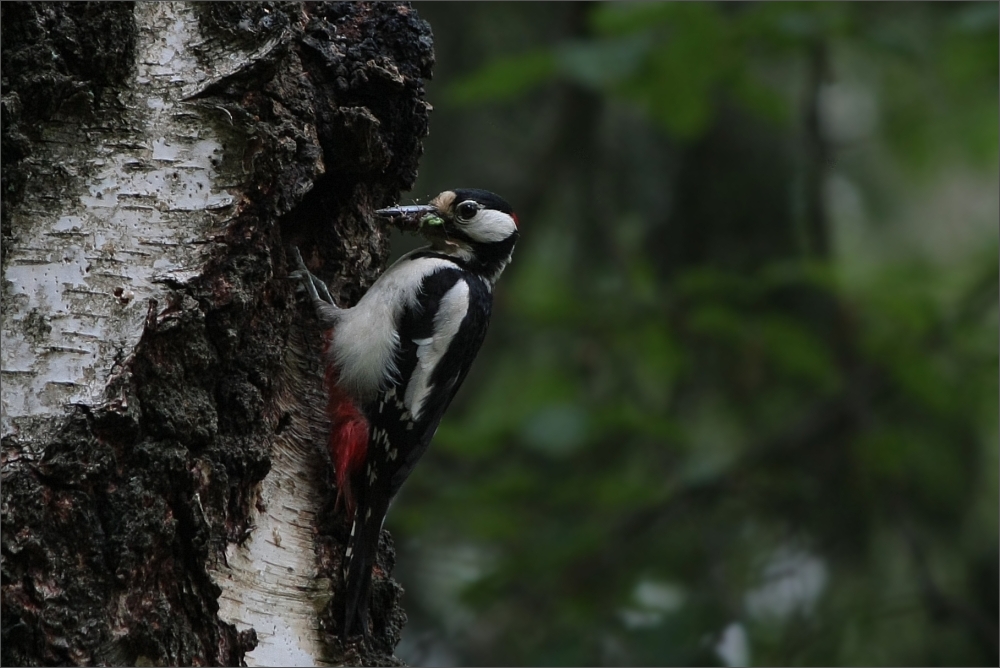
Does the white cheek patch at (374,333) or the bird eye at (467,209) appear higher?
the bird eye at (467,209)

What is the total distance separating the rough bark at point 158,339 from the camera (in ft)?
6.73

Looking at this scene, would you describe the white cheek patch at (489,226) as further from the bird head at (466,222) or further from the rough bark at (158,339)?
the rough bark at (158,339)

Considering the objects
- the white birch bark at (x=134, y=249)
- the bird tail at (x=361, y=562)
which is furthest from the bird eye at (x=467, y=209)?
the white birch bark at (x=134, y=249)

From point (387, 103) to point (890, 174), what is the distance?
3.82 metres

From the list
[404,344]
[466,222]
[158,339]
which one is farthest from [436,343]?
[158,339]

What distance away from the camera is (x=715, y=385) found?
5660 mm

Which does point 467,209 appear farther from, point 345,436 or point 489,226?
point 345,436

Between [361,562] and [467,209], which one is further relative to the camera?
[467,209]

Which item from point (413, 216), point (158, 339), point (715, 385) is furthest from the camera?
point (715, 385)

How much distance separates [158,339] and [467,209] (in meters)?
1.69

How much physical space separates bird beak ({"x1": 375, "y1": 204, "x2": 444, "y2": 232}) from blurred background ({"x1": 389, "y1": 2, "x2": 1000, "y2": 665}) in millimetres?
1364

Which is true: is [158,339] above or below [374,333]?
above

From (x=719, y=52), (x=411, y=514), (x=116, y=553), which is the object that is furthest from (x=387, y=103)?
(x=411, y=514)

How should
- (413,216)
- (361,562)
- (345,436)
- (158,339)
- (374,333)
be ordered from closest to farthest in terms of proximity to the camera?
(158,339) < (361,562) < (345,436) < (374,333) < (413,216)
